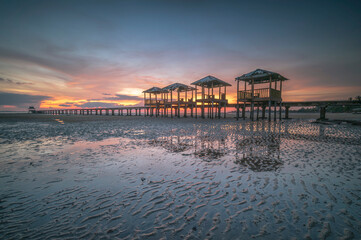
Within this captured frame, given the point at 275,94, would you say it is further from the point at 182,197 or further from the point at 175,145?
the point at 182,197

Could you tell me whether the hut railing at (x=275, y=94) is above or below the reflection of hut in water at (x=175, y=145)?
above

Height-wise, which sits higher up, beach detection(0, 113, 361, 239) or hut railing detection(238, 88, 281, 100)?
hut railing detection(238, 88, 281, 100)

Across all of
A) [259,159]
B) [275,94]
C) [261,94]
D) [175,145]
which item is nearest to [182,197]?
[259,159]

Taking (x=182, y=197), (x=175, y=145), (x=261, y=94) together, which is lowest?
(x=182, y=197)

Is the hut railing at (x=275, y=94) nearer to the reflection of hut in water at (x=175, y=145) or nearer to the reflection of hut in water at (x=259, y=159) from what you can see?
the reflection of hut in water at (x=259, y=159)

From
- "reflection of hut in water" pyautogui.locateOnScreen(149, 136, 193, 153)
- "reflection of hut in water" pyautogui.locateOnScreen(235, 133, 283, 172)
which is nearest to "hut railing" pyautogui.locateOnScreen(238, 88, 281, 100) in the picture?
"reflection of hut in water" pyautogui.locateOnScreen(235, 133, 283, 172)

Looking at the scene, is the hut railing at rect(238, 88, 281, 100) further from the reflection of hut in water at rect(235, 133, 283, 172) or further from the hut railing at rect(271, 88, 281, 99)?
the reflection of hut in water at rect(235, 133, 283, 172)

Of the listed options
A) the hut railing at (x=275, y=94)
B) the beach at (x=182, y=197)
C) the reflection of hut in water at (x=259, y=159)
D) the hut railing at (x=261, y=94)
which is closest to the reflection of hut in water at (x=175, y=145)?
the beach at (x=182, y=197)

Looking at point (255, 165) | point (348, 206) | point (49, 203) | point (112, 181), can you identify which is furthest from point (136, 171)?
point (348, 206)

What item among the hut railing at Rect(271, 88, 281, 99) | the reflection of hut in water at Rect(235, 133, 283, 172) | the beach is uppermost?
the hut railing at Rect(271, 88, 281, 99)

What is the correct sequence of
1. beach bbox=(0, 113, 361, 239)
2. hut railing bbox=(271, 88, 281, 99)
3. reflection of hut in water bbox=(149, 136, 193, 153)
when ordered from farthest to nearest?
hut railing bbox=(271, 88, 281, 99)
reflection of hut in water bbox=(149, 136, 193, 153)
beach bbox=(0, 113, 361, 239)

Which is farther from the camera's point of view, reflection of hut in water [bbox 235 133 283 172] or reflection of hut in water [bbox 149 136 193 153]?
reflection of hut in water [bbox 149 136 193 153]

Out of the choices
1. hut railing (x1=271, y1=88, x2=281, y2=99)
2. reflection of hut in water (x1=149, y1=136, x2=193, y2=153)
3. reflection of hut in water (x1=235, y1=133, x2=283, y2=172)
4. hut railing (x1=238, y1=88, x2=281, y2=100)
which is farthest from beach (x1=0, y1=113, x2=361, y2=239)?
hut railing (x1=271, y1=88, x2=281, y2=99)

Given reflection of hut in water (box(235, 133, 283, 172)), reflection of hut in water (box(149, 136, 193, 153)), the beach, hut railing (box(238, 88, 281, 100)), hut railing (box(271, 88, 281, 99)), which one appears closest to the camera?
the beach
